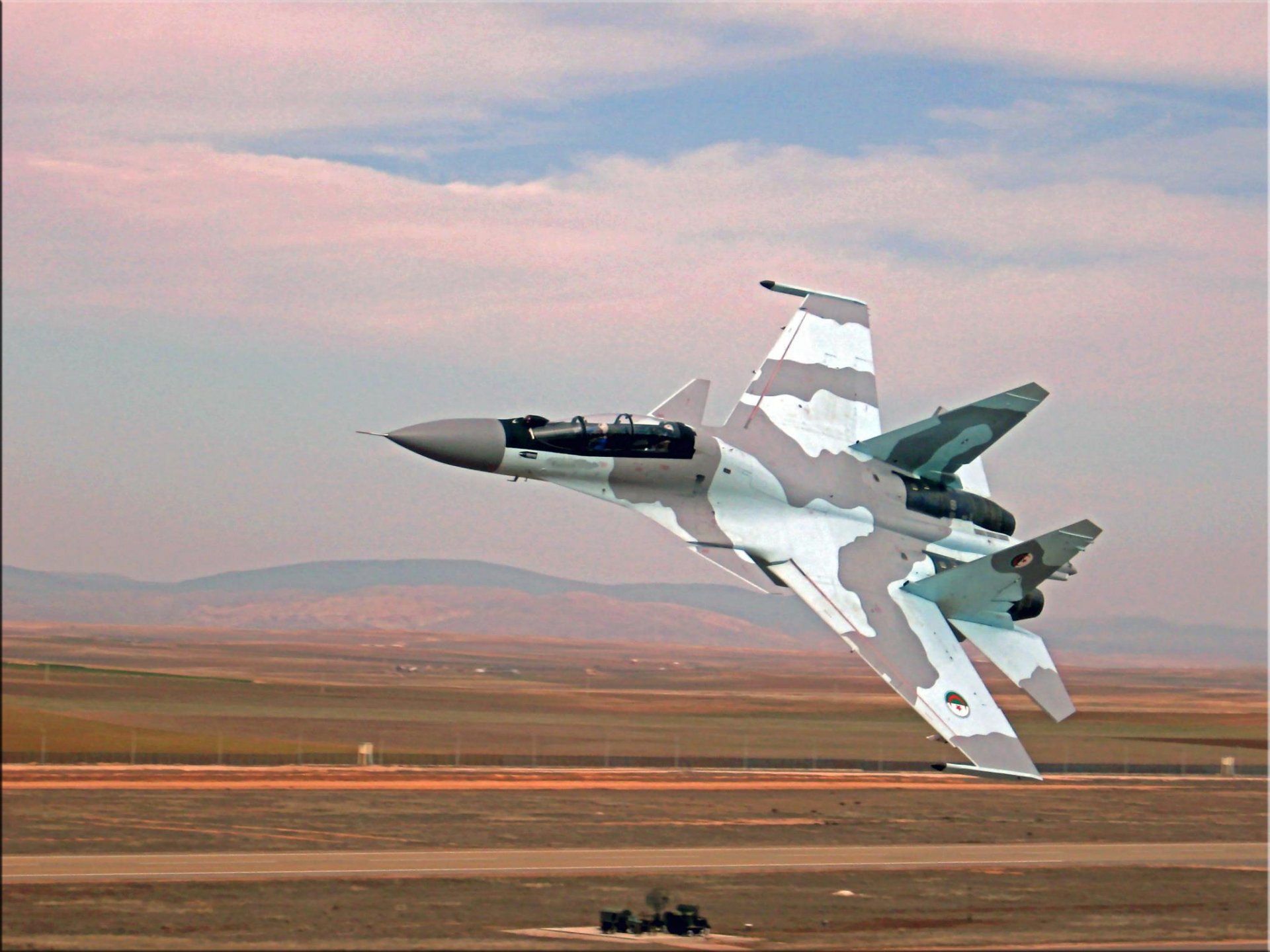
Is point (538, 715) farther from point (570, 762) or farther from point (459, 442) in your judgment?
point (459, 442)

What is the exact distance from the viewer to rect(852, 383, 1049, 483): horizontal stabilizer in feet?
113

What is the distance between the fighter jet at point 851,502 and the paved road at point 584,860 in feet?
71.3

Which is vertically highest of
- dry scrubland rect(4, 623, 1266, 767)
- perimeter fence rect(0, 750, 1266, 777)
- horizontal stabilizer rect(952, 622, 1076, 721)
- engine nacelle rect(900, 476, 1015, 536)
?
engine nacelle rect(900, 476, 1015, 536)

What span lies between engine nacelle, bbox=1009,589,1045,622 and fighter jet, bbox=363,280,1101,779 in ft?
0.19

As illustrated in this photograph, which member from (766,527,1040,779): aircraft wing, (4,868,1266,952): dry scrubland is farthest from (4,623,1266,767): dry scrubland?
(766,527,1040,779): aircraft wing

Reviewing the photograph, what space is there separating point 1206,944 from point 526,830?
2606 centimetres

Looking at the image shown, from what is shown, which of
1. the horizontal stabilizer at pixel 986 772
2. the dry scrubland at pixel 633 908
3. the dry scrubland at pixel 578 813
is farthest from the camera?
the dry scrubland at pixel 578 813

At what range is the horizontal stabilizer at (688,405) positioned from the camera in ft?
105

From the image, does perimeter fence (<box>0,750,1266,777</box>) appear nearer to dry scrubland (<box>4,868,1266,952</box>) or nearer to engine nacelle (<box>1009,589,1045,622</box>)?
dry scrubland (<box>4,868,1266,952</box>)

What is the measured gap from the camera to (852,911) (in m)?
45.5

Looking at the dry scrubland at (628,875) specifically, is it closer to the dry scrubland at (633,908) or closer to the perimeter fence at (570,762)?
the dry scrubland at (633,908)

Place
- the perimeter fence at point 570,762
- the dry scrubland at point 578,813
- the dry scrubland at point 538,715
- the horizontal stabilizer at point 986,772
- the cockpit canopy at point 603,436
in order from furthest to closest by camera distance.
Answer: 1. the dry scrubland at point 538,715
2. the perimeter fence at point 570,762
3. the dry scrubland at point 578,813
4. the cockpit canopy at point 603,436
5. the horizontal stabilizer at point 986,772

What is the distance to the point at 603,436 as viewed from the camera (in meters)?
30.0

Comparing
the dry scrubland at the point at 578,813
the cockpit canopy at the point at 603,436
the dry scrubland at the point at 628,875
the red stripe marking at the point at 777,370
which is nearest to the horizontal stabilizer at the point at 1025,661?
the red stripe marking at the point at 777,370
